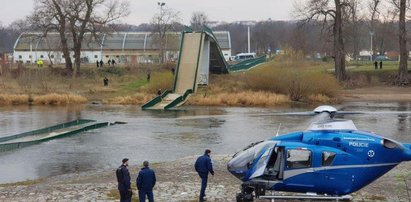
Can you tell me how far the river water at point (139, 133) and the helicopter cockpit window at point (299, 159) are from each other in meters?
1.77

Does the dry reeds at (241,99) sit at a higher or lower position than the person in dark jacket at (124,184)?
lower

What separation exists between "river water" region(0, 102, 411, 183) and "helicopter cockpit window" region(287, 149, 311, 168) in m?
1.77

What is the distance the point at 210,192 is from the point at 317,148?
3909 mm

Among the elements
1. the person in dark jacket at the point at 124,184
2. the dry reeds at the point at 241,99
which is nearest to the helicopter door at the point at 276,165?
the person in dark jacket at the point at 124,184

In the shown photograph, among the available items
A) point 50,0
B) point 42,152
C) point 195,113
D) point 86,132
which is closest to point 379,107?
point 195,113

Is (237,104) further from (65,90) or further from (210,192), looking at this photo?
(210,192)

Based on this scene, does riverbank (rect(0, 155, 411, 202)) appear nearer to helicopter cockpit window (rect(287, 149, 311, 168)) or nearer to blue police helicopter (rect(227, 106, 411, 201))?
blue police helicopter (rect(227, 106, 411, 201))

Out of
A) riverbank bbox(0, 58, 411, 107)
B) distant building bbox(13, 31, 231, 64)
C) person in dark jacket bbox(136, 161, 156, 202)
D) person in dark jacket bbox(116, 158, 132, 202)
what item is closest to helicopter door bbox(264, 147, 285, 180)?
person in dark jacket bbox(136, 161, 156, 202)

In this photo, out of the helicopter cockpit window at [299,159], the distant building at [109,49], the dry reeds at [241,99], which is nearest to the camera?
the helicopter cockpit window at [299,159]

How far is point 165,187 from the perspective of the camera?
1633cm

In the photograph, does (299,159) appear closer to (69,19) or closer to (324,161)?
(324,161)

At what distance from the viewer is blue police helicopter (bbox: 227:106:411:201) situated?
13.0m

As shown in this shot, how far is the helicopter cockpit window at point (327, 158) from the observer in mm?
13023

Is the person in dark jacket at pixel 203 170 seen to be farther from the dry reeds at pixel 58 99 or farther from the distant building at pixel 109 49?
the distant building at pixel 109 49
